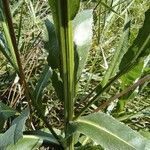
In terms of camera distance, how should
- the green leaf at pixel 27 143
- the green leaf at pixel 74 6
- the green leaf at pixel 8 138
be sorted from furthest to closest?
1. the green leaf at pixel 27 143
2. the green leaf at pixel 8 138
3. the green leaf at pixel 74 6

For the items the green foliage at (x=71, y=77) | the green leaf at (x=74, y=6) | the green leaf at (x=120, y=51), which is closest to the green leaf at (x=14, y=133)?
the green foliage at (x=71, y=77)

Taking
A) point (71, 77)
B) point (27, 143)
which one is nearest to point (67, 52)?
point (71, 77)

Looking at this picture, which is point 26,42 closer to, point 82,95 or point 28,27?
point 28,27

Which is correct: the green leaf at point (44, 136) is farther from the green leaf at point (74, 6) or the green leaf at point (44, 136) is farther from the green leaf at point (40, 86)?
the green leaf at point (74, 6)

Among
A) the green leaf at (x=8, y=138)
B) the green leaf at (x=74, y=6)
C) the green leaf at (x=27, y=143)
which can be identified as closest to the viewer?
the green leaf at (x=74, y=6)

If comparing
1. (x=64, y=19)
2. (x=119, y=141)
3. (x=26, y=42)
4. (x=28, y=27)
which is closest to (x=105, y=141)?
(x=119, y=141)

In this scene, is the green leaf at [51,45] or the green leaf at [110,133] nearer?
the green leaf at [110,133]

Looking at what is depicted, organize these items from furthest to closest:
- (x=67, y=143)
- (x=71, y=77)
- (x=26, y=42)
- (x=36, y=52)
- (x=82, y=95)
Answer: (x=26, y=42), (x=36, y=52), (x=82, y=95), (x=67, y=143), (x=71, y=77)
